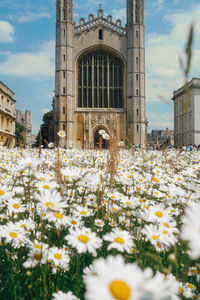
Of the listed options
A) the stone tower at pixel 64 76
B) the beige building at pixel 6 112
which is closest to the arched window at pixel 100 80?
the stone tower at pixel 64 76

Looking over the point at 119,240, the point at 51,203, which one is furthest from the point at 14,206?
the point at 119,240

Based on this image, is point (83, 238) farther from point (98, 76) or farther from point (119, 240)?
point (98, 76)

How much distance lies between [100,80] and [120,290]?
29417 mm

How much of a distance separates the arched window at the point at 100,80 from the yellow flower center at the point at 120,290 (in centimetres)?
2833

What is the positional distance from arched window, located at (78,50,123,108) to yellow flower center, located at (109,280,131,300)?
93.0ft

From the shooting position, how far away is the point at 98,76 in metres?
28.5

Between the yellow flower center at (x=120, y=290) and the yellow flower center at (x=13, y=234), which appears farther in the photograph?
the yellow flower center at (x=13, y=234)

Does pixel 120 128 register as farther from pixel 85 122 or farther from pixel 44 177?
pixel 44 177

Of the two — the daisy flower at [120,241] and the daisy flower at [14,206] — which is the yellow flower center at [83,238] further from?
the daisy flower at [14,206]

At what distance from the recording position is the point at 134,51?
27.6 m

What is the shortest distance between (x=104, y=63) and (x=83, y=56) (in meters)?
2.66

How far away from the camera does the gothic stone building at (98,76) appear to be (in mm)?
27047

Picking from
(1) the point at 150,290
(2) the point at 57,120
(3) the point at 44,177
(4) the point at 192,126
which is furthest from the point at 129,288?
(4) the point at 192,126

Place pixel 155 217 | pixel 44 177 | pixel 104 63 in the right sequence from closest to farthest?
pixel 155 217 → pixel 44 177 → pixel 104 63
